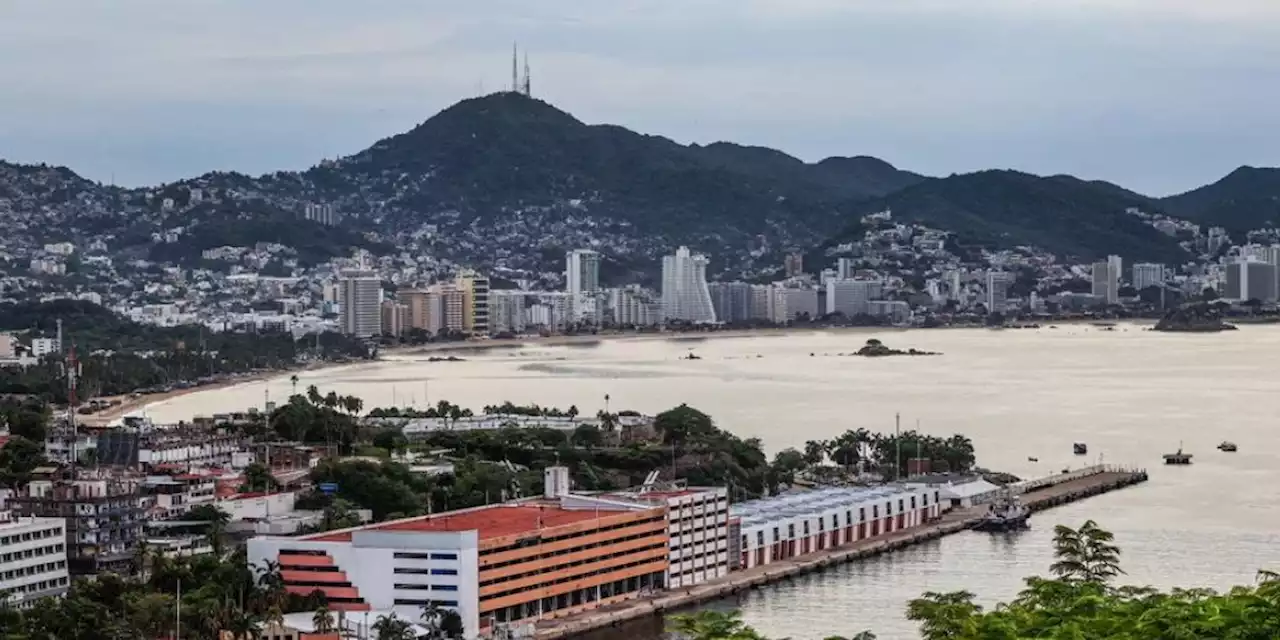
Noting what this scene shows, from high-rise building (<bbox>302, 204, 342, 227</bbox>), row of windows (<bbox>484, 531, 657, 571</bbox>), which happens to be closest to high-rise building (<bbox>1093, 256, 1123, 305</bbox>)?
high-rise building (<bbox>302, 204, 342, 227</bbox>)

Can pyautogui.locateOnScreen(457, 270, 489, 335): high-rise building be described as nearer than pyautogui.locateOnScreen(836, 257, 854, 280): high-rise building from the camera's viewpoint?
Yes

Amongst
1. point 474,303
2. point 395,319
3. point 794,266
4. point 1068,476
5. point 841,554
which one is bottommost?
point 841,554

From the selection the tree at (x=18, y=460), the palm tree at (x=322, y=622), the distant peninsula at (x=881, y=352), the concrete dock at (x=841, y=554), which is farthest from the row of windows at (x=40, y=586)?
the distant peninsula at (x=881, y=352)

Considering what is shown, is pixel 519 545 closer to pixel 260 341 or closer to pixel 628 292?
pixel 260 341

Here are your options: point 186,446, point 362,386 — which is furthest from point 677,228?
point 186,446

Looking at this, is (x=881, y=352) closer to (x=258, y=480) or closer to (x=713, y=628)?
(x=258, y=480)

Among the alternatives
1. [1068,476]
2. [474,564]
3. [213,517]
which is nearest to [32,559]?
[213,517]

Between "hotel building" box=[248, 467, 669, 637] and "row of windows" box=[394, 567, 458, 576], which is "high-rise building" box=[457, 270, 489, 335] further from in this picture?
"row of windows" box=[394, 567, 458, 576]
